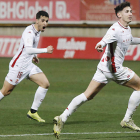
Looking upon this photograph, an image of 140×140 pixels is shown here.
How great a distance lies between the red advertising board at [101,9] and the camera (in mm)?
25797

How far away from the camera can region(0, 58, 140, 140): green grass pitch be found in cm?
750

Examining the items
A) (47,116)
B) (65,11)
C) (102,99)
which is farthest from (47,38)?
(47,116)

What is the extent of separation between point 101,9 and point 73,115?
57.5ft

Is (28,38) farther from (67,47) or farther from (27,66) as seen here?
(67,47)

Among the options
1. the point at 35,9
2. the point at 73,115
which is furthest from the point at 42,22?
the point at 35,9

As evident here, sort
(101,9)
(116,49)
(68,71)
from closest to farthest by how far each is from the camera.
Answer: (116,49)
(68,71)
(101,9)

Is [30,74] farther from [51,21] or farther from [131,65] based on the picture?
[51,21]

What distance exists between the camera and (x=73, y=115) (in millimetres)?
9594

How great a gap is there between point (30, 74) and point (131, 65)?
37.7 feet

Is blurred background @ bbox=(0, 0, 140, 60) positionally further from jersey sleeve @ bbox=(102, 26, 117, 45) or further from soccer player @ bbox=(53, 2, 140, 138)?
jersey sleeve @ bbox=(102, 26, 117, 45)

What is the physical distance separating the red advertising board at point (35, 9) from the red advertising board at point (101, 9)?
46 centimetres

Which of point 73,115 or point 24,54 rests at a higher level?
point 24,54

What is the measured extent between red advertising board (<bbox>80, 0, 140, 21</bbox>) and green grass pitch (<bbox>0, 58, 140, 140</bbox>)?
1014 cm

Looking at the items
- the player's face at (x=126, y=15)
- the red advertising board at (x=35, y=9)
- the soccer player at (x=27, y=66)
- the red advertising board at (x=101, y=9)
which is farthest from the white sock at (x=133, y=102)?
the red advertising board at (x=35, y=9)
